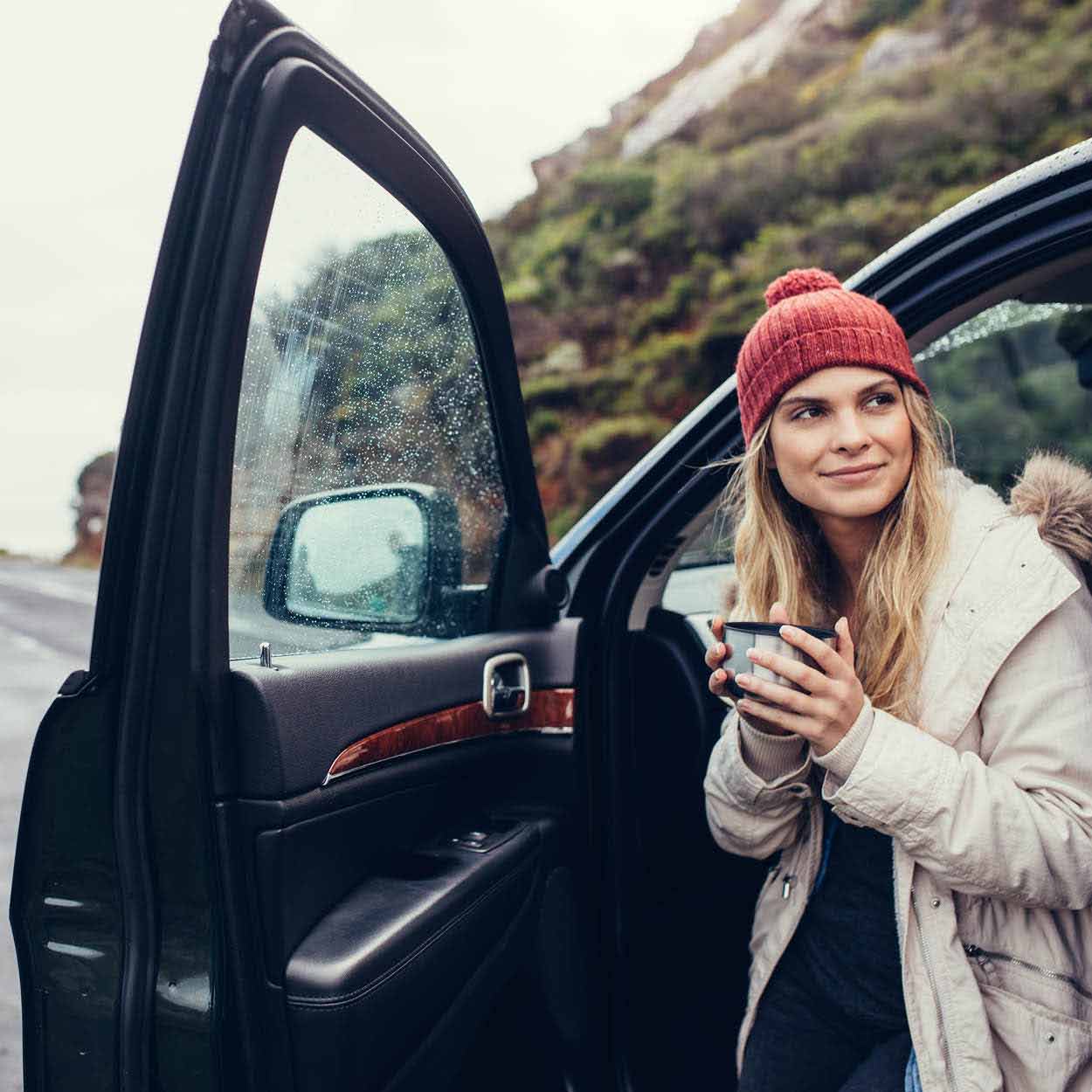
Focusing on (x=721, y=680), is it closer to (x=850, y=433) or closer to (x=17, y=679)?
(x=850, y=433)

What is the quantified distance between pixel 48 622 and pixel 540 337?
60.4 ft

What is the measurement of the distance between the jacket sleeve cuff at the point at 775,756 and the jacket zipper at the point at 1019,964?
13.7 inches

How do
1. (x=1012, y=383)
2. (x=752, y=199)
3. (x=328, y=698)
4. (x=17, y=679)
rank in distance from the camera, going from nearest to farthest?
1. (x=328, y=698)
2. (x=17, y=679)
3. (x=1012, y=383)
4. (x=752, y=199)

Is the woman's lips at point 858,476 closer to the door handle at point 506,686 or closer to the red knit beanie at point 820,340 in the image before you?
the red knit beanie at point 820,340

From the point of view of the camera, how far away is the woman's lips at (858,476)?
4.98 ft

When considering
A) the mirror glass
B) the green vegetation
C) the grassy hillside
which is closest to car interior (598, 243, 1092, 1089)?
the mirror glass

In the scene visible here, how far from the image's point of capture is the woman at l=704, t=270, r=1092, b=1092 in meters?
1.30

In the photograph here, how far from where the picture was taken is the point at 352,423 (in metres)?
1.52

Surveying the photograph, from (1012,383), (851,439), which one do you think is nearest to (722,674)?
(851,439)

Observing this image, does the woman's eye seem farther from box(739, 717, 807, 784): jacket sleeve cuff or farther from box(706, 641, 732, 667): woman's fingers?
box(739, 717, 807, 784): jacket sleeve cuff

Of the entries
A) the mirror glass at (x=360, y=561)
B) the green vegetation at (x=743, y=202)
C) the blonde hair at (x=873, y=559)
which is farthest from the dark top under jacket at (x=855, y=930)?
the green vegetation at (x=743, y=202)

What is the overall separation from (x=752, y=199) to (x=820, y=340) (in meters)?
19.1

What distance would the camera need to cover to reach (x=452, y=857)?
1544 mm

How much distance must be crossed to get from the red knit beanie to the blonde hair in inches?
2.2
